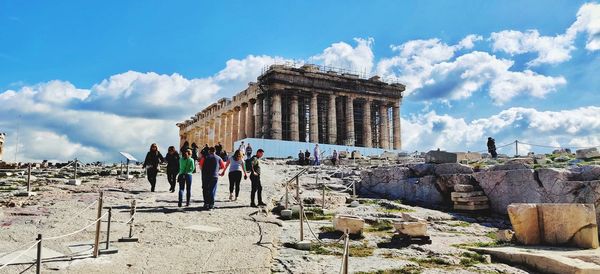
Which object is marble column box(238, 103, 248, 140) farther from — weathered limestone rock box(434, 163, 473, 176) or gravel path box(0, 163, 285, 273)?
gravel path box(0, 163, 285, 273)

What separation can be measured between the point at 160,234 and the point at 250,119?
42505 mm

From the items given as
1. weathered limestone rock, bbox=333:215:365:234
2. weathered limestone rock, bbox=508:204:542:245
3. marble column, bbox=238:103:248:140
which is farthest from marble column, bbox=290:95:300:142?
weathered limestone rock, bbox=508:204:542:245

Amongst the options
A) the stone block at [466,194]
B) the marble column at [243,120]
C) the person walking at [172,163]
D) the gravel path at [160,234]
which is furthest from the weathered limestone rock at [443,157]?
the marble column at [243,120]

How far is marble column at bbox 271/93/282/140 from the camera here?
4478 cm

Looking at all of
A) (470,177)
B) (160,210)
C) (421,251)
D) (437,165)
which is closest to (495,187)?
(470,177)

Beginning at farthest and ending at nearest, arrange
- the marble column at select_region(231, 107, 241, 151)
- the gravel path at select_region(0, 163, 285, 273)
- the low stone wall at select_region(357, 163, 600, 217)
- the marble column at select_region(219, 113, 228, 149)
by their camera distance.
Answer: the marble column at select_region(219, 113, 228, 149)
the marble column at select_region(231, 107, 241, 151)
the low stone wall at select_region(357, 163, 600, 217)
the gravel path at select_region(0, 163, 285, 273)

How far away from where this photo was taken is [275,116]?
147 feet

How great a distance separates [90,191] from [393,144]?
4455cm

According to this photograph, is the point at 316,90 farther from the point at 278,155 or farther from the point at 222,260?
the point at 222,260

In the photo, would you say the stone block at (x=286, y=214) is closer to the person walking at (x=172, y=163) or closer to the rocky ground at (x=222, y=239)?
the rocky ground at (x=222, y=239)

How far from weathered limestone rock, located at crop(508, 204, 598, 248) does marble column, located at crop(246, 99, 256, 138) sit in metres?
40.9

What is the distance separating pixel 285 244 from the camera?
25.7 feet

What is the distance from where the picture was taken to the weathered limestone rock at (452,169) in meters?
16.4

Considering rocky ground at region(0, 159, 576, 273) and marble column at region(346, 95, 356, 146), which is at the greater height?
marble column at region(346, 95, 356, 146)
